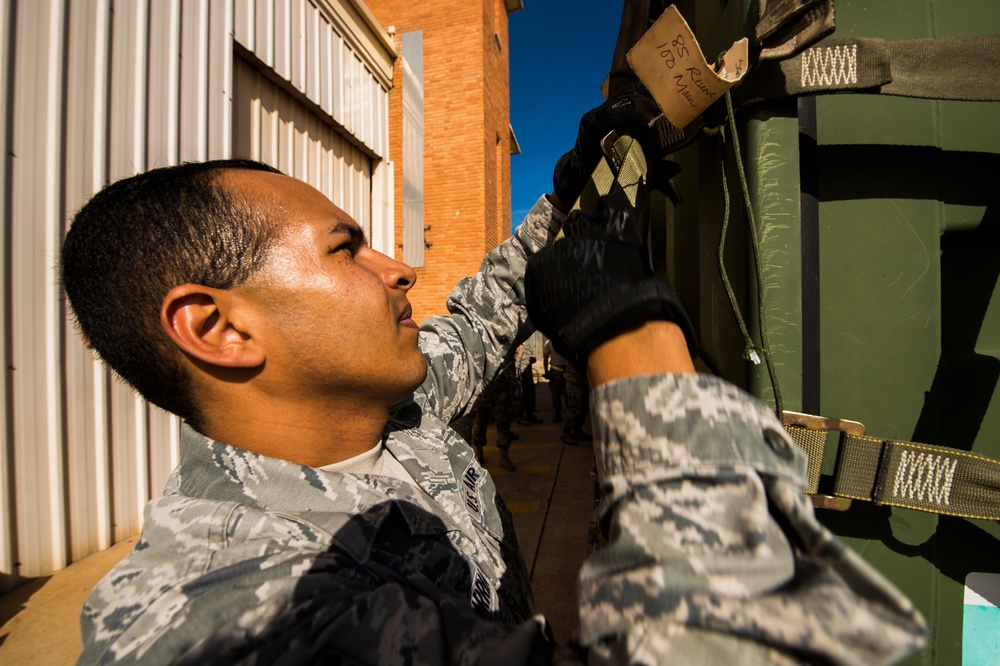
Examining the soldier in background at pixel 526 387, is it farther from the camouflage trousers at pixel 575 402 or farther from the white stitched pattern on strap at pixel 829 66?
the white stitched pattern on strap at pixel 829 66

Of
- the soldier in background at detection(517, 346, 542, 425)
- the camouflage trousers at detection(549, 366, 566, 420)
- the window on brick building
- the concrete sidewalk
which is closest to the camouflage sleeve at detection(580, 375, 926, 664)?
the concrete sidewalk

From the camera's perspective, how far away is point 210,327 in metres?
0.91

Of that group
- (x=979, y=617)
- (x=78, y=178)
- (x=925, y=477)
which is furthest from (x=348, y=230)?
(x=78, y=178)

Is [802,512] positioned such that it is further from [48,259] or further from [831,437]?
[48,259]

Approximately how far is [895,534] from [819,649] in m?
0.66

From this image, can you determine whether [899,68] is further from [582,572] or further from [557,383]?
[557,383]

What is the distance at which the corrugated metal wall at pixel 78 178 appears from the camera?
216 centimetres

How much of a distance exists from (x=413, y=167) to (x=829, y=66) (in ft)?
27.3

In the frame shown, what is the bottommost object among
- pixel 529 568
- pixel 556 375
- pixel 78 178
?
pixel 529 568

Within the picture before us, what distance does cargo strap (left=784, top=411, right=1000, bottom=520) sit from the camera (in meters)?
0.80

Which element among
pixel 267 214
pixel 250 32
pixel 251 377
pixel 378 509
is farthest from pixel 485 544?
pixel 250 32

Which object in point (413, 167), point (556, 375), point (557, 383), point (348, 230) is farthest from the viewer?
point (413, 167)

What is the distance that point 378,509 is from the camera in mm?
837

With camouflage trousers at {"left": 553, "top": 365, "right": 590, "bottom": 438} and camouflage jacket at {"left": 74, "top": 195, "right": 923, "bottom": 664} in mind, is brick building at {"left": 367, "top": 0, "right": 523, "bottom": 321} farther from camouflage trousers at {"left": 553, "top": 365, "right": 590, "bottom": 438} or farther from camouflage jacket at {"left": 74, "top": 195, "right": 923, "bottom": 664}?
camouflage jacket at {"left": 74, "top": 195, "right": 923, "bottom": 664}
